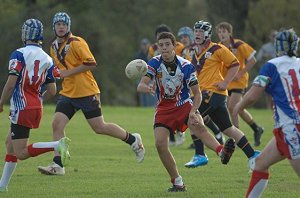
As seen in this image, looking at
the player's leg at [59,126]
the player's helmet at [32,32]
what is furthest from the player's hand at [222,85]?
the player's helmet at [32,32]

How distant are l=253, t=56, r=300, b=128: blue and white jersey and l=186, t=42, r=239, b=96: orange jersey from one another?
4955 mm

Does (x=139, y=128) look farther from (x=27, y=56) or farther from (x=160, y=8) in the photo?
(x=160, y=8)

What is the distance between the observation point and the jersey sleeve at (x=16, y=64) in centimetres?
1121

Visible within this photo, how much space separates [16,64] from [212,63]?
4.11 metres

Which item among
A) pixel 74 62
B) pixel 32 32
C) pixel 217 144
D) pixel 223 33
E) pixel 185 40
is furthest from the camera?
pixel 185 40

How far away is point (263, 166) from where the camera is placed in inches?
364

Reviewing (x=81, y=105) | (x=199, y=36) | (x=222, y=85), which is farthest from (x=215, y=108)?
(x=81, y=105)

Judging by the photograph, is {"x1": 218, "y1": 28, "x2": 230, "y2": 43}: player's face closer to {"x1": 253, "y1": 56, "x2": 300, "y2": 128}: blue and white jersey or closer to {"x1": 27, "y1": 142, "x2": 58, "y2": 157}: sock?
{"x1": 27, "y1": 142, "x2": 58, "y2": 157}: sock

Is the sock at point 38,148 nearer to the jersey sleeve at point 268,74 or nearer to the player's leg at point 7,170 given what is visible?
the player's leg at point 7,170

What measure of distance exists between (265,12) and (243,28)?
6.77ft

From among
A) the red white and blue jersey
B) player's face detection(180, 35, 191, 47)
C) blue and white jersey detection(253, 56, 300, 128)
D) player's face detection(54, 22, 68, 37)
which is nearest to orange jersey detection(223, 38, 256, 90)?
player's face detection(180, 35, 191, 47)

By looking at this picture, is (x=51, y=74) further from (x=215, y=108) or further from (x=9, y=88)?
(x=215, y=108)

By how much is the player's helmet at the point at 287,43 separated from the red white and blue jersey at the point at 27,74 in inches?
138

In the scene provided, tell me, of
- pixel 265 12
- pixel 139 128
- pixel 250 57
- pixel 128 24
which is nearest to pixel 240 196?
pixel 250 57
